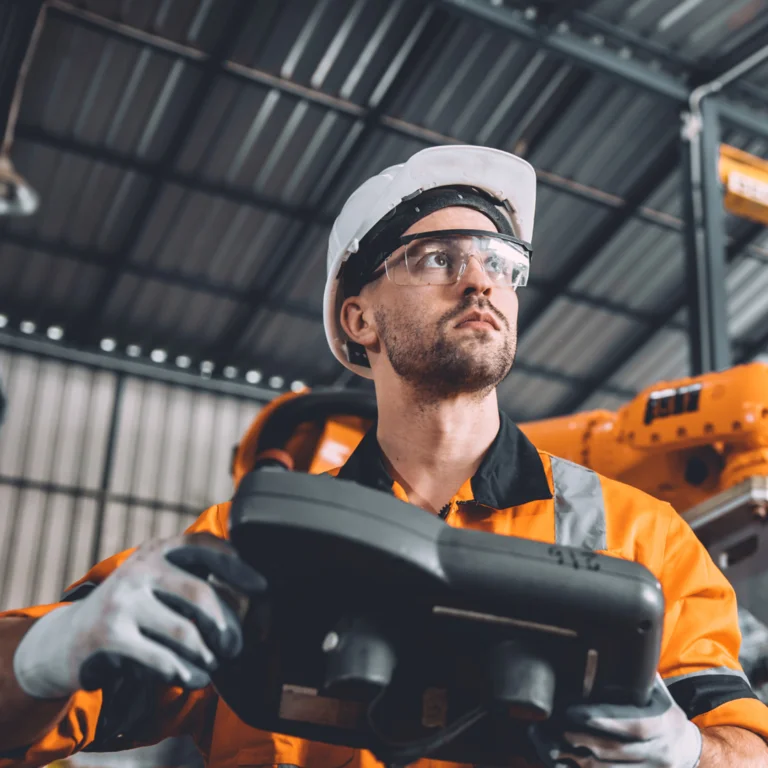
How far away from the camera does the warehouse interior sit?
7109 millimetres

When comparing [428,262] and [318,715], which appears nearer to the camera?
[318,715]

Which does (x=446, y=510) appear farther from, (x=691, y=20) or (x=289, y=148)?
(x=289, y=148)

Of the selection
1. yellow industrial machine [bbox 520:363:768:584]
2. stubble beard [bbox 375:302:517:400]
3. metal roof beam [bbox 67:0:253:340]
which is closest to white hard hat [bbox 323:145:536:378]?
stubble beard [bbox 375:302:517:400]

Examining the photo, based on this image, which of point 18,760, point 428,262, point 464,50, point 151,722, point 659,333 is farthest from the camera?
point 659,333

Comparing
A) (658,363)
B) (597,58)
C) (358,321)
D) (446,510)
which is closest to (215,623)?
(446,510)

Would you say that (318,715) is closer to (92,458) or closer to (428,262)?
(428,262)

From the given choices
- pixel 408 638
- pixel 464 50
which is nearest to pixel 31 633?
pixel 408 638

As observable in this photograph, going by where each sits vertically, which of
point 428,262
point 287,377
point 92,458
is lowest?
point 428,262

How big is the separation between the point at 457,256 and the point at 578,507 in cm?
56

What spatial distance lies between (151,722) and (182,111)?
22.0 ft

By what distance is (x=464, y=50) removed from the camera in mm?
7438

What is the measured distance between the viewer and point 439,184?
2.15 metres

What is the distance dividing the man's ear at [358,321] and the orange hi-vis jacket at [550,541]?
32cm

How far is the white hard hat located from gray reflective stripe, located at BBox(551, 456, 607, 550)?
0.57 metres
